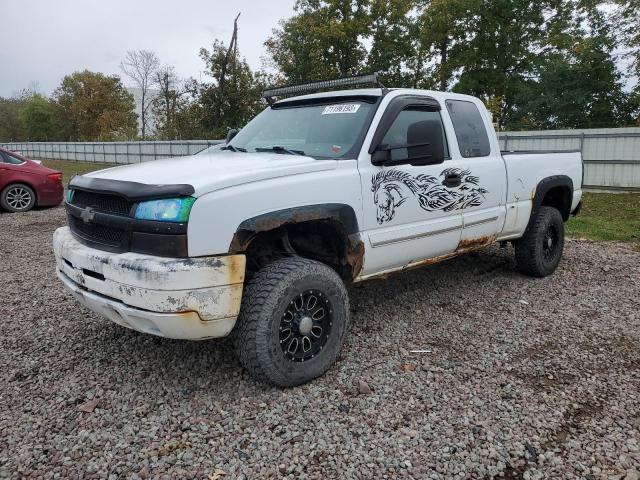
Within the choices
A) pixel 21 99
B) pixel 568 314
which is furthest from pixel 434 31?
pixel 21 99

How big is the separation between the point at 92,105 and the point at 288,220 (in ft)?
172

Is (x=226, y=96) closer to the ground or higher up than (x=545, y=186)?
higher up

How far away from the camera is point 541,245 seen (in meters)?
5.27

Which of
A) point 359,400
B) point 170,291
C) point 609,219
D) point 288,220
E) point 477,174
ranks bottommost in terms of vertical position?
point 359,400

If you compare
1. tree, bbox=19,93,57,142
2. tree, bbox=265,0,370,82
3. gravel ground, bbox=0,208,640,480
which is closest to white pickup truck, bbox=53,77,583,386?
gravel ground, bbox=0,208,640,480

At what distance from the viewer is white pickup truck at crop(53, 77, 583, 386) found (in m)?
2.63

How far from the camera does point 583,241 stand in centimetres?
750

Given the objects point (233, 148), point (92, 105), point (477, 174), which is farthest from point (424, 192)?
point (92, 105)

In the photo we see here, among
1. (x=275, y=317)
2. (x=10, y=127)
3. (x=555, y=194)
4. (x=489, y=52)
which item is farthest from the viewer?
(x=10, y=127)

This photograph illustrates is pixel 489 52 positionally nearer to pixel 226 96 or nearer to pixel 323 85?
pixel 226 96

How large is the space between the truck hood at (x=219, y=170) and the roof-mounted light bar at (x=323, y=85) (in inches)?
38.0

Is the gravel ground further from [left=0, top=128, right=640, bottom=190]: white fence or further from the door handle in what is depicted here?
[left=0, top=128, right=640, bottom=190]: white fence

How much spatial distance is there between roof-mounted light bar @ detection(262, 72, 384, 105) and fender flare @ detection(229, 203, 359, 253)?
1.19 metres

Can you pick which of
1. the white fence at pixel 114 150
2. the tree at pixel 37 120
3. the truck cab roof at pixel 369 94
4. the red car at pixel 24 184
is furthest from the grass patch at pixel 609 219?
the tree at pixel 37 120
